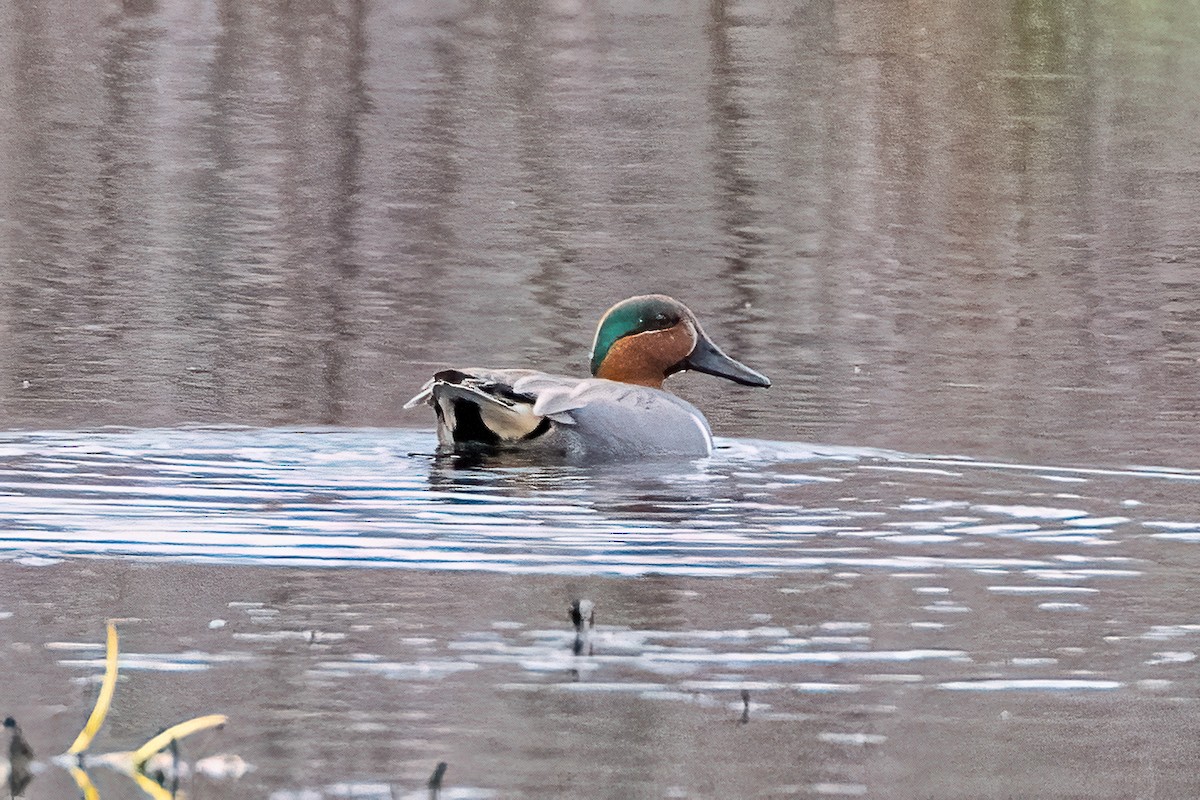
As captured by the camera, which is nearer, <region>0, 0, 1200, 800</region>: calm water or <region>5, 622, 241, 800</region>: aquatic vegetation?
<region>5, 622, 241, 800</region>: aquatic vegetation

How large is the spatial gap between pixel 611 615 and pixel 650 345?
4.28m

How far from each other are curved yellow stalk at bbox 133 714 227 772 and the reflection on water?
130mm

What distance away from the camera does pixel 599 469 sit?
8953 millimetres

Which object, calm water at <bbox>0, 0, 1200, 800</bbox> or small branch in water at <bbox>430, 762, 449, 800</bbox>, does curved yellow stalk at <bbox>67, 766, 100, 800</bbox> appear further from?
small branch in water at <bbox>430, 762, 449, 800</bbox>

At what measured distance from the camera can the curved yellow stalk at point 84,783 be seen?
4.49 m

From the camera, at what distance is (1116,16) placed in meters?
35.8

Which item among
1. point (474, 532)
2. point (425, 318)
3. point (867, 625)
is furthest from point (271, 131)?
point (867, 625)

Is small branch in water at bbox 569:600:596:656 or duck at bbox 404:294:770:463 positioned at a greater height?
small branch in water at bbox 569:600:596:656

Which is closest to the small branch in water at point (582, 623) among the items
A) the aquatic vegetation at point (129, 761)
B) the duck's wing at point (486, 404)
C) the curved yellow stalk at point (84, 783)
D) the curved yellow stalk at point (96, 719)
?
the aquatic vegetation at point (129, 761)

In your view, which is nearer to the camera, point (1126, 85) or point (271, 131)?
point (271, 131)

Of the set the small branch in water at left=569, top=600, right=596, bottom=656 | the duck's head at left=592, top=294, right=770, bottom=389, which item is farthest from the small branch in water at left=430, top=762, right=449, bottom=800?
the duck's head at left=592, top=294, right=770, bottom=389

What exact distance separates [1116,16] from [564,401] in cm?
2830

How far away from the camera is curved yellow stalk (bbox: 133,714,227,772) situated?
4.57 meters

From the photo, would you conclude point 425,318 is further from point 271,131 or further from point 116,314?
point 271,131
